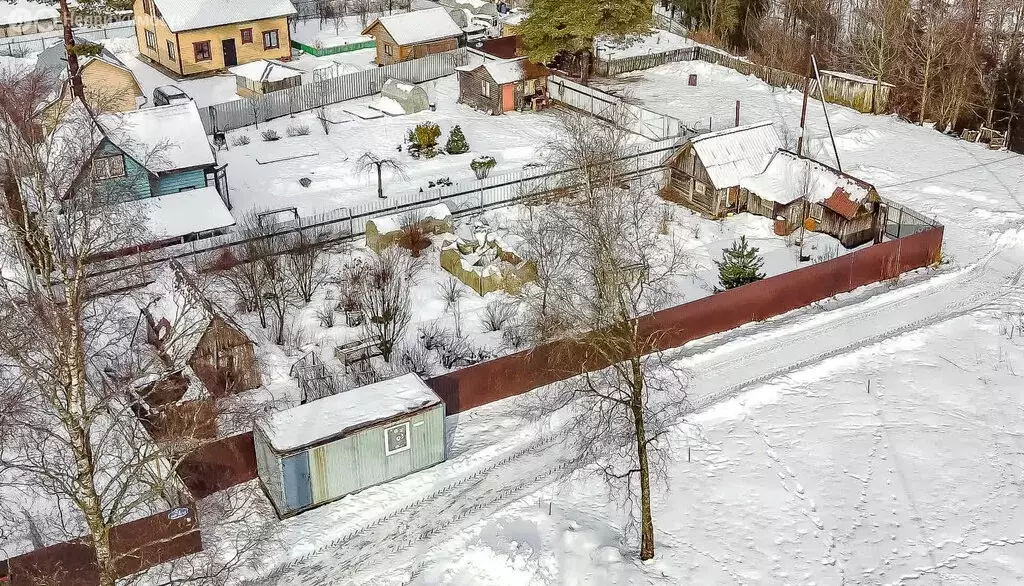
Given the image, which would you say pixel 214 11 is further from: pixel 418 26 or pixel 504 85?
pixel 504 85

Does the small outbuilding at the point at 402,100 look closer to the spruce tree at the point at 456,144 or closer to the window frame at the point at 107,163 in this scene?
the spruce tree at the point at 456,144

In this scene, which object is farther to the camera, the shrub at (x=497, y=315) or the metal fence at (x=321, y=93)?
the metal fence at (x=321, y=93)

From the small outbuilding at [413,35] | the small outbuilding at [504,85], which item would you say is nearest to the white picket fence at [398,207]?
the small outbuilding at [504,85]

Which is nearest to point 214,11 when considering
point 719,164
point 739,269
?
point 719,164

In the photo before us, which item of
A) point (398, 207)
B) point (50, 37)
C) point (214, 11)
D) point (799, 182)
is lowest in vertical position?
point (398, 207)

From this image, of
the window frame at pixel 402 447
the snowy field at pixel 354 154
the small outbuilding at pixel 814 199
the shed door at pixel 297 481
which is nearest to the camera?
the shed door at pixel 297 481

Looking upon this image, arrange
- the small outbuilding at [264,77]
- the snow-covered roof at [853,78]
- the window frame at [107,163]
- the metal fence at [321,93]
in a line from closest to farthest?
the window frame at [107,163]
the metal fence at [321,93]
the snow-covered roof at [853,78]
the small outbuilding at [264,77]
